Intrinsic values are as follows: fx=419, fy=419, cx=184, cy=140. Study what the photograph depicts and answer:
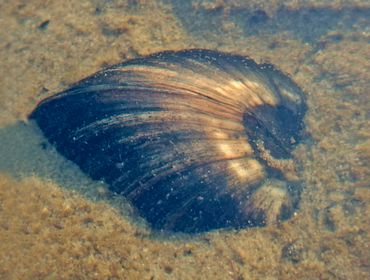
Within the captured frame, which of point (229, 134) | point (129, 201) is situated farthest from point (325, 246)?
point (129, 201)

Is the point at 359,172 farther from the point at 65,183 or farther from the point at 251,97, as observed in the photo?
the point at 65,183

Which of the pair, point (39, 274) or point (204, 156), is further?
point (204, 156)

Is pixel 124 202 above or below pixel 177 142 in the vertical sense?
below

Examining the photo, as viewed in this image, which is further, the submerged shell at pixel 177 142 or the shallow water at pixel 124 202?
the submerged shell at pixel 177 142

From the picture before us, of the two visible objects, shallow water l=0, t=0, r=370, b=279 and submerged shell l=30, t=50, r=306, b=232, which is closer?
shallow water l=0, t=0, r=370, b=279
